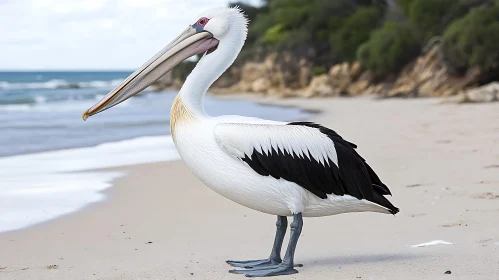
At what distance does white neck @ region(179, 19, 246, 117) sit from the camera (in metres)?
4.25

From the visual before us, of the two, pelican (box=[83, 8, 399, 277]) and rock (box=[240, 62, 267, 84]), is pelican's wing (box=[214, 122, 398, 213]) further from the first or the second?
rock (box=[240, 62, 267, 84])

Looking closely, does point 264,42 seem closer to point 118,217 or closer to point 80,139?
point 80,139

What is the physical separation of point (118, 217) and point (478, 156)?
4.40 m

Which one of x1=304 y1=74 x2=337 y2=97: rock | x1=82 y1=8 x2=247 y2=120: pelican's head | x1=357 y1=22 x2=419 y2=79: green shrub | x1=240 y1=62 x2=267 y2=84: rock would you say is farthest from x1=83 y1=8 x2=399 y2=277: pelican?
x1=240 y1=62 x2=267 y2=84: rock

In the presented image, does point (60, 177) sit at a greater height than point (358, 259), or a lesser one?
lesser

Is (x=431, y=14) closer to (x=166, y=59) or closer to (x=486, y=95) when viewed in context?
(x=486, y=95)

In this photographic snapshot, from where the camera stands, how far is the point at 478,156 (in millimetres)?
8250

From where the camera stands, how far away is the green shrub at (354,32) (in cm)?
3631

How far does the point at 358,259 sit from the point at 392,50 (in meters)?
26.4

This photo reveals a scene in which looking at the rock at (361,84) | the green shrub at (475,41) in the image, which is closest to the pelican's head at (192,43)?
the green shrub at (475,41)

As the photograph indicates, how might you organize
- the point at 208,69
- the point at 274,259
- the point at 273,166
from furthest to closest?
the point at 208,69 < the point at 274,259 < the point at 273,166

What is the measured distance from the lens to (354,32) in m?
37.0

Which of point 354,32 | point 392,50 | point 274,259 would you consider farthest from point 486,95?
point 354,32

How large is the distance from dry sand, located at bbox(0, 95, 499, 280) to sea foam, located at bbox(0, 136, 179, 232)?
30 cm
